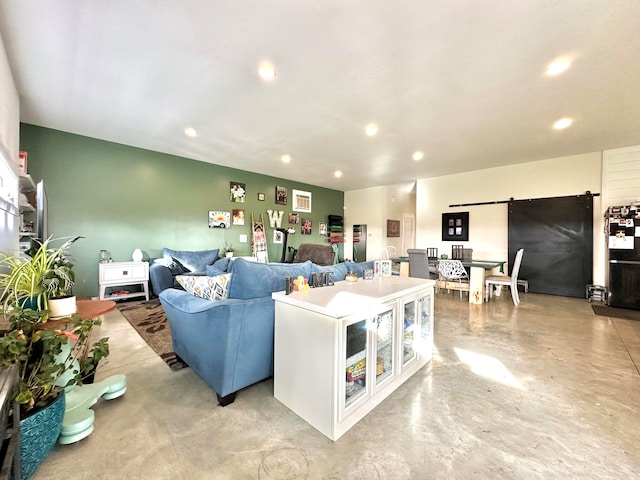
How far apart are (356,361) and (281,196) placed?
6121mm

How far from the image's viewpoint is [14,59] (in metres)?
2.44

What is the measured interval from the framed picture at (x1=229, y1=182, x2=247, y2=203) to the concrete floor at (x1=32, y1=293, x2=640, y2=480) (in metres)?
4.32

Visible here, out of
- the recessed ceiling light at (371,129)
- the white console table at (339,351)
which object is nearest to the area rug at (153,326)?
the white console table at (339,351)

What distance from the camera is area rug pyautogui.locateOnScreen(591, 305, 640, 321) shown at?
12.9 ft

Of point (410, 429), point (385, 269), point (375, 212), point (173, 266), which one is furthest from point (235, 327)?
point (375, 212)

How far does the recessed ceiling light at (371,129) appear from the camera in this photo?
3814 millimetres

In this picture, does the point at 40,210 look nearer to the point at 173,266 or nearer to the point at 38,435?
the point at 173,266

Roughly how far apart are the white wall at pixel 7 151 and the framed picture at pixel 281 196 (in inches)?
189

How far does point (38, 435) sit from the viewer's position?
1234 millimetres

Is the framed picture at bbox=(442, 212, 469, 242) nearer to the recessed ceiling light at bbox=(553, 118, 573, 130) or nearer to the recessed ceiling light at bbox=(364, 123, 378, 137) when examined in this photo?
the recessed ceiling light at bbox=(553, 118, 573, 130)

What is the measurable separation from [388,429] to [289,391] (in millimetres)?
652

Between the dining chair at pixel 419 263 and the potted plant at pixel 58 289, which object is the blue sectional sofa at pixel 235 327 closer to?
the potted plant at pixel 58 289

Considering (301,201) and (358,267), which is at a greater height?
(301,201)

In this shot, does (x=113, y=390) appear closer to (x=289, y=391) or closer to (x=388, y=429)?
(x=289, y=391)
